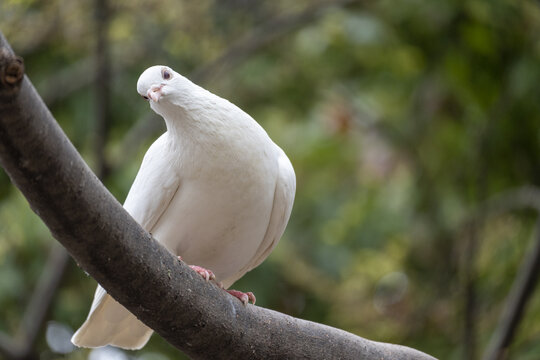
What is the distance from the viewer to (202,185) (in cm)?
398

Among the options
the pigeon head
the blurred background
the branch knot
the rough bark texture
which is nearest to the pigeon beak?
the pigeon head

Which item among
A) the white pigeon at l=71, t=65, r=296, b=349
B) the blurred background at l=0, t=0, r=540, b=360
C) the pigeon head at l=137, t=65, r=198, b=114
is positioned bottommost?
the blurred background at l=0, t=0, r=540, b=360

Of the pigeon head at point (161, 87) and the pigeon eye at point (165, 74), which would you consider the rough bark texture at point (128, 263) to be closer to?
the pigeon head at point (161, 87)

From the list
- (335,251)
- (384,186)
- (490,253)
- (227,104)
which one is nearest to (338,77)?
(384,186)

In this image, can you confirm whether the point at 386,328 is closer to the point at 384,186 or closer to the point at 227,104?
the point at 384,186

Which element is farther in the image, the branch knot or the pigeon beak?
the pigeon beak

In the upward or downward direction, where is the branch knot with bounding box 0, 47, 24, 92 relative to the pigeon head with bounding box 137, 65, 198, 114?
upward

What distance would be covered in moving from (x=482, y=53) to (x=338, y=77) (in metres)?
1.83

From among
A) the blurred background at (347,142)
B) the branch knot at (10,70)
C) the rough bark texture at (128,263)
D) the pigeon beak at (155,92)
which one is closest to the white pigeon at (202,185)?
the pigeon beak at (155,92)

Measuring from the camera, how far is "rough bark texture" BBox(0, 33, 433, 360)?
A: 2.35 meters

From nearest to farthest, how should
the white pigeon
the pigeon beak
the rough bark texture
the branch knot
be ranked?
the branch knot
the rough bark texture
the pigeon beak
the white pigeon

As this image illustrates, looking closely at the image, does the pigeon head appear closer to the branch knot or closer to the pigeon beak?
the pigeon beak

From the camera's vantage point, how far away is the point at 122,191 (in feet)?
25.3

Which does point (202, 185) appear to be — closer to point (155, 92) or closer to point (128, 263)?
point (155, 92)
